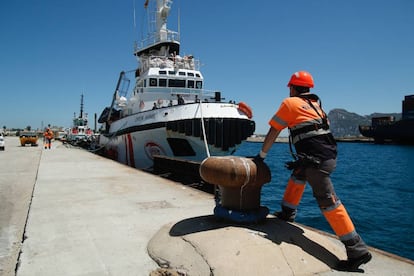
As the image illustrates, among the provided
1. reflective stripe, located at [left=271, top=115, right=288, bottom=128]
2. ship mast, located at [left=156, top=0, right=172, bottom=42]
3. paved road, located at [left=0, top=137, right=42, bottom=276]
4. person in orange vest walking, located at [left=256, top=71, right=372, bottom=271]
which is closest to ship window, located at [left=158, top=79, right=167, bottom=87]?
ship mast, located at [left=156, top=0, right=172, bottom=42]

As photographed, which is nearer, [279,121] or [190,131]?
[279,121]

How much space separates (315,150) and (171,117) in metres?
9.85

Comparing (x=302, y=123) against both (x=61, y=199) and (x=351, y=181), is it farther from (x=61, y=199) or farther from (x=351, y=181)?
(x=351, y=181)

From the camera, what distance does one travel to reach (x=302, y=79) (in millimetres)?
2986

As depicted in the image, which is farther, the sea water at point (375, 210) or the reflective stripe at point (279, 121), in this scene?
the sea water at point (375, 210)

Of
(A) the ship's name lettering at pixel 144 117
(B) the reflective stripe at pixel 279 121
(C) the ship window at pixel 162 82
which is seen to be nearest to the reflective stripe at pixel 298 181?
(B) the reflective stripe at pixel 279 121

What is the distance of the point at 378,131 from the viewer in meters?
69.9

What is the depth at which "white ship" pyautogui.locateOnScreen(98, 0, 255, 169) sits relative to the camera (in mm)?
12148

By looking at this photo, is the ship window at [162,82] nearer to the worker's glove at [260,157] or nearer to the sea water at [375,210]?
the sea water at [375,210]

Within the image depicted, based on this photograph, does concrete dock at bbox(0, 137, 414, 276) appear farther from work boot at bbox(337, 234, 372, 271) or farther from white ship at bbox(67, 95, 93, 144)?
white ship at bbox(67, 95, 93, 144)

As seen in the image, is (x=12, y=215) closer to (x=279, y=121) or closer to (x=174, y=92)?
(x=279, y=121)

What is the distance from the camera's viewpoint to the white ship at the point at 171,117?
12148mm

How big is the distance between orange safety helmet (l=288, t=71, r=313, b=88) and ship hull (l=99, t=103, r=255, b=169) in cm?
822

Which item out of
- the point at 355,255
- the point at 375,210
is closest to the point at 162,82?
the point at 375,210
